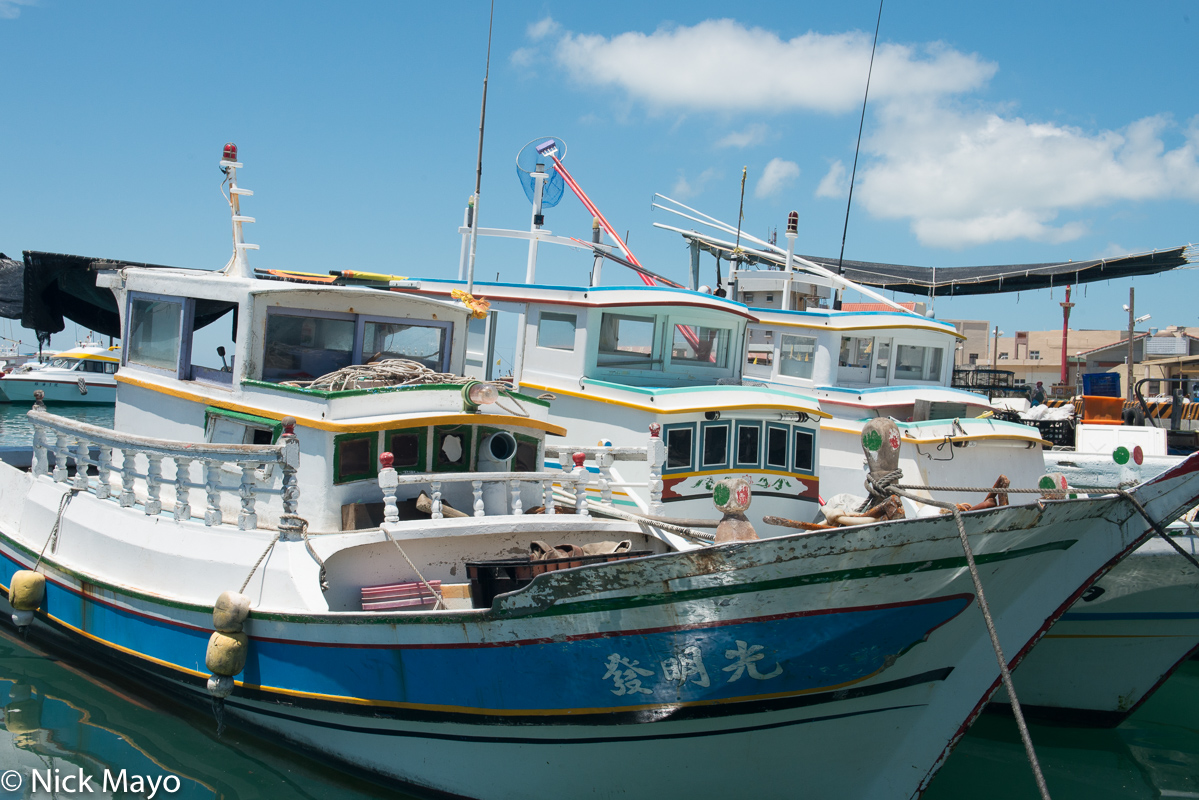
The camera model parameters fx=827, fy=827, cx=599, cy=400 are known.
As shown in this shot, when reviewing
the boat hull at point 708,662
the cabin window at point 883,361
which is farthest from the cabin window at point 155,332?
the cabin window at point 883,361

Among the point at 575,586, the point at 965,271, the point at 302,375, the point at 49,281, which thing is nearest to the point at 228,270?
the point at 302,375

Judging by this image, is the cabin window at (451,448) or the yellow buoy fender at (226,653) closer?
the yellow buoy fender at (226,653)

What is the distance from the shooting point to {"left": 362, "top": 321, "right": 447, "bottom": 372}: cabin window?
28.0ft

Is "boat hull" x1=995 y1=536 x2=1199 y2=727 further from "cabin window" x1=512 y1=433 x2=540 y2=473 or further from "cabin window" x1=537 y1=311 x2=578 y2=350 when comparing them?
"cabin window" x1=537 y1=311 x2=578 y2=350

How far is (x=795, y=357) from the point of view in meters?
15.9

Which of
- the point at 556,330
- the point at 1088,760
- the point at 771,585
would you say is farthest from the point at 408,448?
the point at 1088,760

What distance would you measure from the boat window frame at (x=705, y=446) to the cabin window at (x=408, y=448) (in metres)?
4.37

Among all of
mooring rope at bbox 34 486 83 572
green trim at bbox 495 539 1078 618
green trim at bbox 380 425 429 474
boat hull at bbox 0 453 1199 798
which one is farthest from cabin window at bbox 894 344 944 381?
mooring rope at bbox 34 486 83 572

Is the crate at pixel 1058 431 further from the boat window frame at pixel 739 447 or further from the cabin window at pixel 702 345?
the boat window frame at pixel 739 447

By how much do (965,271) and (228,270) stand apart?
816 inches

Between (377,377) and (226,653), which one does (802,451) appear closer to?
(377,377)

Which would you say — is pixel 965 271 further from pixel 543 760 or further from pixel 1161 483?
pixel 543 760

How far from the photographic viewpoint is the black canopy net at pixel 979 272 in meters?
18.8

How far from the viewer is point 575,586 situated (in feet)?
16.6
